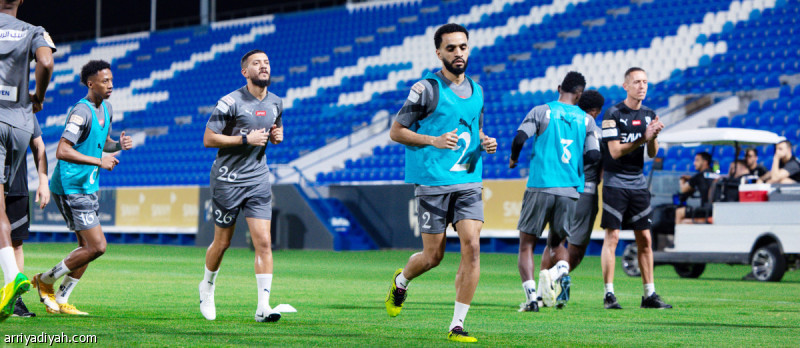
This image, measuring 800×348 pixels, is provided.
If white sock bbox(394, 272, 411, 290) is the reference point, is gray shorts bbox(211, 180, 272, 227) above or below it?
above

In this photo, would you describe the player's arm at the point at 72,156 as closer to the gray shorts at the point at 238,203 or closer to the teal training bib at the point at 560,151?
the gray shorts at the point at 238,203

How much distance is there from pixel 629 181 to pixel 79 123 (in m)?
4.92

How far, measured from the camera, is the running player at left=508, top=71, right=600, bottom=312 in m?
9.06

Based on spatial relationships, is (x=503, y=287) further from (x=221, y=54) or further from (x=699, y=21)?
(x=221, y=54)

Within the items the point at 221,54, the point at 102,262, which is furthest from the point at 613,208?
the point at 221,54

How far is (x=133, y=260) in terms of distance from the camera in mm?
18844

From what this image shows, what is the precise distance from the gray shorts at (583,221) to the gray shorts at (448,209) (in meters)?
3.11

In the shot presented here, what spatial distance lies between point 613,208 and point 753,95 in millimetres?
13620

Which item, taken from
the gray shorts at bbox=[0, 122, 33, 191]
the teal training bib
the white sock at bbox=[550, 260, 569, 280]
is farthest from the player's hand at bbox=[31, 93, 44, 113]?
the white sock at bbox=[550, 260, 569, 280]

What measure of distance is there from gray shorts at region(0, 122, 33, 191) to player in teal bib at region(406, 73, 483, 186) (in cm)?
249

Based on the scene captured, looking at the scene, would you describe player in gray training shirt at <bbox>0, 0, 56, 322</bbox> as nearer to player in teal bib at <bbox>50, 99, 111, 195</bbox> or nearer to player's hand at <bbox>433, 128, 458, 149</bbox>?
player in teal bib at <bbox>50, 99, 111, 195</bbox>

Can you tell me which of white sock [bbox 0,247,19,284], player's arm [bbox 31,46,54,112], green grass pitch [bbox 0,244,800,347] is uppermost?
player's arm [bbox 31,46,54,112]

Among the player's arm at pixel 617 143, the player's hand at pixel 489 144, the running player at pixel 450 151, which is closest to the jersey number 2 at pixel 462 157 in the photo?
the running player at pixel 450 151

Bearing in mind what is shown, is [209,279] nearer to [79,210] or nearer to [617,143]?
[79,210]
